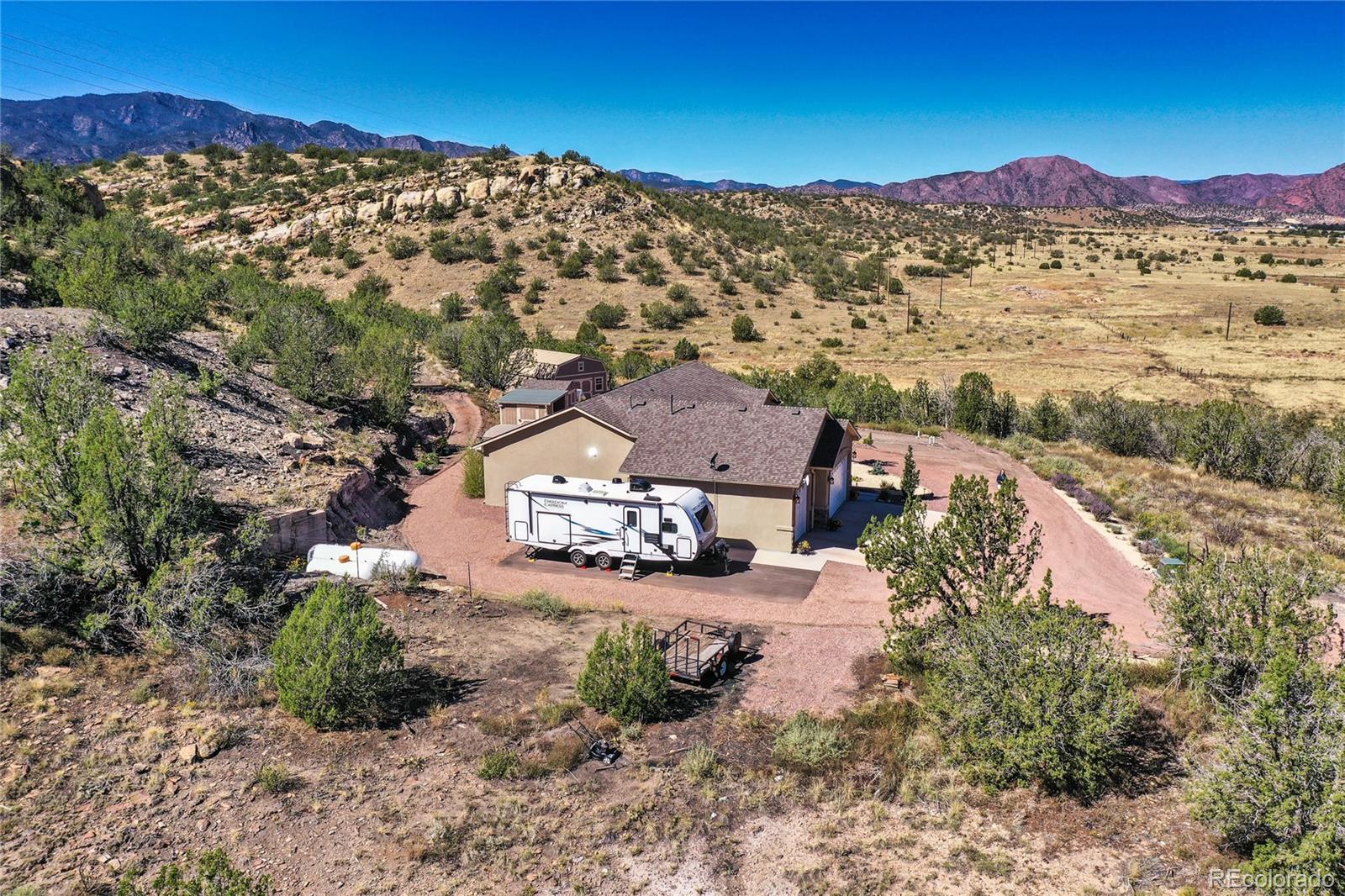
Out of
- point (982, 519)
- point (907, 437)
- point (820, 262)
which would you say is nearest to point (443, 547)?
point (982, 519)

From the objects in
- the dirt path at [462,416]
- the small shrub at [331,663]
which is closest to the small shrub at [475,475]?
the dirt path at [462,416]

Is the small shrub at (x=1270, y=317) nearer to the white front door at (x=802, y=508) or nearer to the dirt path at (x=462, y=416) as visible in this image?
the white front door at (x=802, y=508)

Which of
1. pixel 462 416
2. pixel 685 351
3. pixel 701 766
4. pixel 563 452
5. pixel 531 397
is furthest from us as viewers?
pixel 685 351

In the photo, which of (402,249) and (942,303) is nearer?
(402,249)

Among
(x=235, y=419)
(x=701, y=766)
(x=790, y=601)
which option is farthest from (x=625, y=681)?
(x=235, y=419)

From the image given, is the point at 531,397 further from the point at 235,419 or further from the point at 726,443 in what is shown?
the point at 726,443

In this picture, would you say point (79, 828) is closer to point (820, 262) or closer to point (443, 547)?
point (443, 547)

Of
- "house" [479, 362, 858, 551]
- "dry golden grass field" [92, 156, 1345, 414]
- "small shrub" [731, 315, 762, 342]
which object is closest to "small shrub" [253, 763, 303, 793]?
"house" [479, 362, 858, 551]
